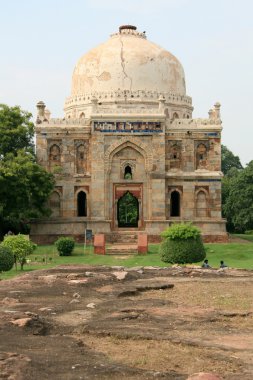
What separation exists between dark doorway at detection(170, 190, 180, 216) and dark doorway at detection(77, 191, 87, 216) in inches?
191

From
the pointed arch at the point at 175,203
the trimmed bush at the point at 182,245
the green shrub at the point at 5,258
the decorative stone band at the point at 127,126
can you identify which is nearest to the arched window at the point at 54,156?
the decorative stone band at the point at 127,126

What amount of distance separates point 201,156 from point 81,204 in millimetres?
7314

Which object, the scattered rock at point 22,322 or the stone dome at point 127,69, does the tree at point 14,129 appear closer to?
the stone dome at point 127,69

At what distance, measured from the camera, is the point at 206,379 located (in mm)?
8219

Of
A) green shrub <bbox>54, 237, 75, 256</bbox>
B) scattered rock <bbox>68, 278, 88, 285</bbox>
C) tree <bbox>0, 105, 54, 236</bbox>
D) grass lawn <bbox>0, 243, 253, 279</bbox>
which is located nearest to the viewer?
scattered rock <bbox>68, 278, 88, 285</bbox>

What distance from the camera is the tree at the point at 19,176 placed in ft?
108

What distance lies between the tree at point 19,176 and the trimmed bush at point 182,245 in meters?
9.24

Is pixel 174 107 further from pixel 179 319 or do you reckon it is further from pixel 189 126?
pixel 179 319

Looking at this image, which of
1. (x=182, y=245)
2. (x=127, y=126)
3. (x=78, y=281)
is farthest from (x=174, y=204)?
(x=78, y=281)

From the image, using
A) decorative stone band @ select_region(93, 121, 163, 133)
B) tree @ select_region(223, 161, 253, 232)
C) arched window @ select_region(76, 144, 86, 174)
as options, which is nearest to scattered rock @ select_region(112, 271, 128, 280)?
decorative stone band @ select_region(93, 121, 163, 133)

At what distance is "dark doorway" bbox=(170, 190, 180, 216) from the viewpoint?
122ft

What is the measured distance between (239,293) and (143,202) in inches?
739

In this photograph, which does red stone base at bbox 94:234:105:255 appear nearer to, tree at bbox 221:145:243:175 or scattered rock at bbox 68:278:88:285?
scattered rock at bbox 68:278:88:285

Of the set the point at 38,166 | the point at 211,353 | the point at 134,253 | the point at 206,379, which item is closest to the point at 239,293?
the point at 211,353
